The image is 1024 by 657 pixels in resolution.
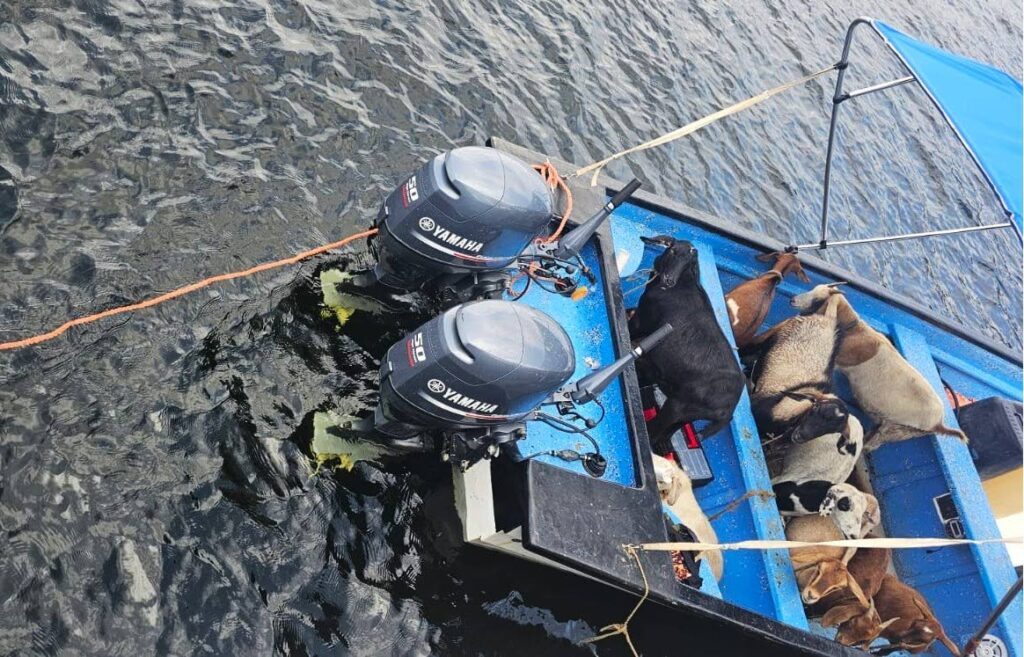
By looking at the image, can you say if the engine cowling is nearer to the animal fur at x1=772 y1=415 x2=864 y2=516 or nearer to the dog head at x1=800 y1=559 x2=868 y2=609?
the dog head at x1=800 y1=559 x2=868 y2=609

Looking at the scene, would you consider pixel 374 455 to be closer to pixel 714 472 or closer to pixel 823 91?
pixel 714 472

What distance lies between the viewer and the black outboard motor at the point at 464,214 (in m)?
4.72

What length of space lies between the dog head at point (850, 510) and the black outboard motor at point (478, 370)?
2905 mm

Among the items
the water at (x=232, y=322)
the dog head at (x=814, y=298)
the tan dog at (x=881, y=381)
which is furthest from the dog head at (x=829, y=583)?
the dog head at (x=814, y=298)

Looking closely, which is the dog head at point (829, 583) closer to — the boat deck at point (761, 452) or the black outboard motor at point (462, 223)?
the boat deck at point (761, 452)

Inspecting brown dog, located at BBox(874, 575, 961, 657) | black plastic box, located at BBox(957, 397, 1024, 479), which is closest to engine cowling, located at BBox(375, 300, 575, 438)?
brown dog, located at BBox(874, 575, 961, 657)

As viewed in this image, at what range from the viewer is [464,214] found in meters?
4.71

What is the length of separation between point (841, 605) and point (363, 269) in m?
4.50

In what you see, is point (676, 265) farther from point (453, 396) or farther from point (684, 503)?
point (453, 396)

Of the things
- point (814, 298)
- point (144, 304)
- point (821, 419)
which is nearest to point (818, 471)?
point (821, 419)

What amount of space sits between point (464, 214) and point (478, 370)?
1.10 m

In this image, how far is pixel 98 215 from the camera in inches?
219

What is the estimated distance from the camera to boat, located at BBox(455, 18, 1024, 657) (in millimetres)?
4766

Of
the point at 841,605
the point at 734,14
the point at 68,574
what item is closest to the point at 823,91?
the point at 734,14
